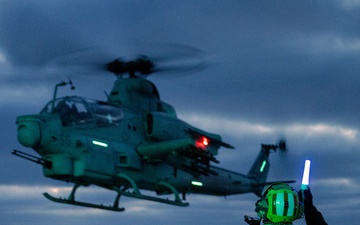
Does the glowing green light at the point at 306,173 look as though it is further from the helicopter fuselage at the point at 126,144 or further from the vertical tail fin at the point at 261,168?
the vertical tail fin at the point at 261,168

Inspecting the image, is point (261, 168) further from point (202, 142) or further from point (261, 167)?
point (202, 142)

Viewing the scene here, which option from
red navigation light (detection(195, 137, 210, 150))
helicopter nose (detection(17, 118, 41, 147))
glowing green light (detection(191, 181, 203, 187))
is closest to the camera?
helicopter nose (detection(17, 118, 41, 147))

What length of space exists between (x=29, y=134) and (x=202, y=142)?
6.83m

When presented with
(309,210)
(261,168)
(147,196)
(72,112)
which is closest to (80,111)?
(72,112)

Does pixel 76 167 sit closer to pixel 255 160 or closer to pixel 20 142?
pixel 20 142

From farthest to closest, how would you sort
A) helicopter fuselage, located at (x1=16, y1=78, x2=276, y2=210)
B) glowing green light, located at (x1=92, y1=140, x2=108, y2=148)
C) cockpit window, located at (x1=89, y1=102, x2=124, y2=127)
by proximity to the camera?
cockpit window, located at (x1=89, y1=102, x2=124, y2=127) → glowing green light, located at (x1=92, y1=140, x2=108, y2=148) → helicopter fuselage, located at (x1=16, y1=78, x2=276, y2=210)

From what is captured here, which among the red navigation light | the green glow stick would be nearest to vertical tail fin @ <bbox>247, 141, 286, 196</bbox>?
the red navigation light

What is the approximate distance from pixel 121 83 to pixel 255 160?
33.7 ft

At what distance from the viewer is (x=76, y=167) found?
1964 centimetres

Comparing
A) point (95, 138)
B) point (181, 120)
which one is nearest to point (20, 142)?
point (95, 138)

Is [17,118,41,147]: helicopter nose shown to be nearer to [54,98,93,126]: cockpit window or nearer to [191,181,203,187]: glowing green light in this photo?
[54,98,93,126]: cockpit window

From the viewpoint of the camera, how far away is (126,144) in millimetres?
21312

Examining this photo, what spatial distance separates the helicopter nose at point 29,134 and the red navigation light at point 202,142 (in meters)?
6.18

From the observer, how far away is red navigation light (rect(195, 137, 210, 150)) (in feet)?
73.0
